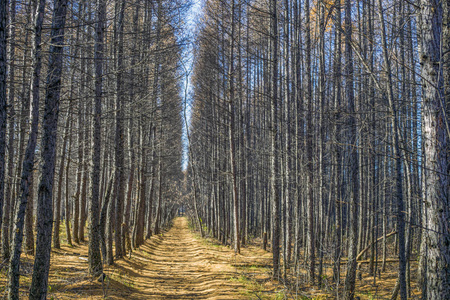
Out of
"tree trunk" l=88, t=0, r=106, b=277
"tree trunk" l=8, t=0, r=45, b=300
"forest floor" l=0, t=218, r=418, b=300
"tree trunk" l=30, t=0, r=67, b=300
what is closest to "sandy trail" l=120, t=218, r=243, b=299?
"forest floor" l=0, t=218, r=418, b=300

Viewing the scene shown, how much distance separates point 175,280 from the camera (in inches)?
381

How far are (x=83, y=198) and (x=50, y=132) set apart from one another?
10903 mm

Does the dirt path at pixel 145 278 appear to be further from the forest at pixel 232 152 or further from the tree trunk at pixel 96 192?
the tree trunk at pixel 96 192

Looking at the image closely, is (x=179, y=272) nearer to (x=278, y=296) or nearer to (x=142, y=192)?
(x=278, y=296)

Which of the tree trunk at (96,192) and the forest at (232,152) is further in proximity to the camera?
the tree trunk at (96,192)

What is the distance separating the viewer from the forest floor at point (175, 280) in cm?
706

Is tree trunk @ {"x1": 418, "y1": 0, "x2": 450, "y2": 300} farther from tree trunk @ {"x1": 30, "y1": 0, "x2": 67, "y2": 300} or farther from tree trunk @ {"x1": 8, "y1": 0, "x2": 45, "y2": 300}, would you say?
tree trunk @ {"x1": 8, "y1": 0, "x2": 45, "y2": 300}

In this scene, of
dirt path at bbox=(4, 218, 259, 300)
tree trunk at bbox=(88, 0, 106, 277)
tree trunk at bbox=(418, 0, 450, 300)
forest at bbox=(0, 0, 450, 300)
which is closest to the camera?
tree trunk at bbox=(418, 0, 450, 300)

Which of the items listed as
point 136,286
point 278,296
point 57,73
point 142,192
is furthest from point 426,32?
point 142,192

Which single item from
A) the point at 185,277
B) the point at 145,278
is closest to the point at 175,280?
the point at 185,277

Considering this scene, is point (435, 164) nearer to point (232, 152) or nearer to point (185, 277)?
point (185, 277)

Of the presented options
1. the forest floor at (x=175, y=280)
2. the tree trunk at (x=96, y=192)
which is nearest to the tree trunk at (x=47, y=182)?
the forest floor at (x=175, y=280)

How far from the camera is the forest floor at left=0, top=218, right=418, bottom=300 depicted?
7.06 metres

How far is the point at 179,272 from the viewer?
10.9 m
